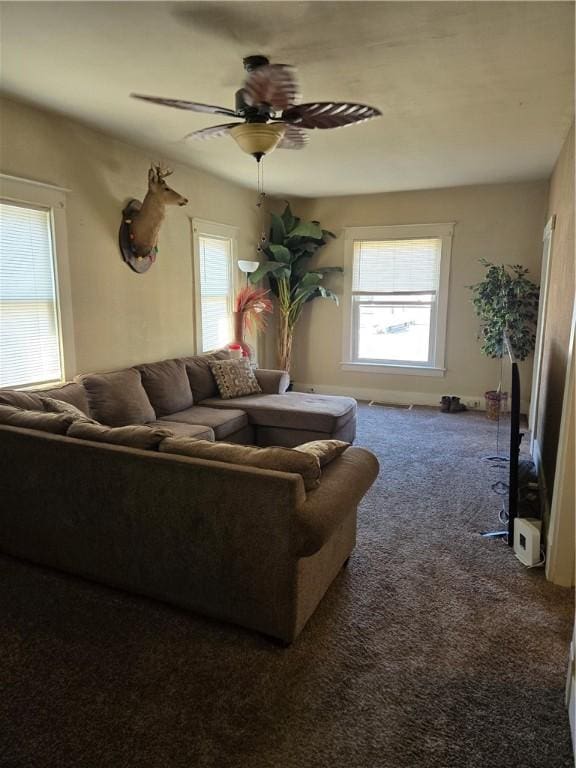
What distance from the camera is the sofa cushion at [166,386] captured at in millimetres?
4105

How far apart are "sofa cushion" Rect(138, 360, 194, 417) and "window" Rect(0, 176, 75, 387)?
627 millimetres

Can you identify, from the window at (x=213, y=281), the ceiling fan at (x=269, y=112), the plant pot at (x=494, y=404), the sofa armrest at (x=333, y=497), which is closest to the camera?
the sofa armrest at (x=333, y=497)

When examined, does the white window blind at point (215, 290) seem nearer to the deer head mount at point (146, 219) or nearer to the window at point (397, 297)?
the deer head mount at point (146, 219)

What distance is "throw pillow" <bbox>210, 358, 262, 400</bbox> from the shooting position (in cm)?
468

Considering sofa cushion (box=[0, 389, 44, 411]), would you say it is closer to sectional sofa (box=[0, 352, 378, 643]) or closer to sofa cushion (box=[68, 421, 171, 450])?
sectional sofa (box=[0, 352, 378, 643])

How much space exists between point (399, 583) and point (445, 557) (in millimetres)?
410

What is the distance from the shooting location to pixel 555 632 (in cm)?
216

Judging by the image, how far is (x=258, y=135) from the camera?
2.47 meters

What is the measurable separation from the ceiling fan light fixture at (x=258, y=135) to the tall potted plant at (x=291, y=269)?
3402 mm

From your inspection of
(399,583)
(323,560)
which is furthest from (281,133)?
(399,583)

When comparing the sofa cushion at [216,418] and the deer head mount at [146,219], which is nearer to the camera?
the sofa cushion at [216,418]

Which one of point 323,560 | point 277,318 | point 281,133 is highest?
point 281,133

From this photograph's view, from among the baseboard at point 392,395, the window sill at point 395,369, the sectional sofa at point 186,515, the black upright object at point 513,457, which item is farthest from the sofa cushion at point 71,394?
the window sill at point 395,369

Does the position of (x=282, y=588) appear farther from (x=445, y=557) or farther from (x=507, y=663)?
(x=445, y=557)
